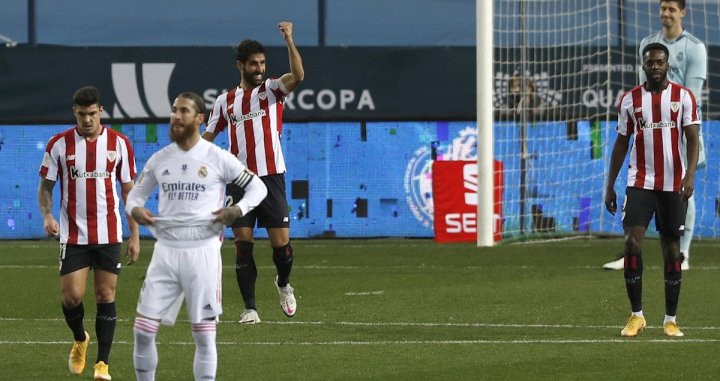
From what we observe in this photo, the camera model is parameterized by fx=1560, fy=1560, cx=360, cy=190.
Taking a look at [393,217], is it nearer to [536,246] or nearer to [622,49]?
[536,246]

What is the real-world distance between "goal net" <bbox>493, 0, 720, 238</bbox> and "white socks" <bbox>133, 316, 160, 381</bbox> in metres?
12.2

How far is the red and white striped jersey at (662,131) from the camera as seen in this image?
10633 mm

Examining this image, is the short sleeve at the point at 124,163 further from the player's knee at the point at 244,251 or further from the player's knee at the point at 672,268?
the player's knee at the point at 672,268

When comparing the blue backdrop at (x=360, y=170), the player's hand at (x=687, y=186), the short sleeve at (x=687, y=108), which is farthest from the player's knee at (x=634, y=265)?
the blue backdrop at (x=360, y=170)

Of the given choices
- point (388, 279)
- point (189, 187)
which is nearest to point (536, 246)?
point (388, 279)

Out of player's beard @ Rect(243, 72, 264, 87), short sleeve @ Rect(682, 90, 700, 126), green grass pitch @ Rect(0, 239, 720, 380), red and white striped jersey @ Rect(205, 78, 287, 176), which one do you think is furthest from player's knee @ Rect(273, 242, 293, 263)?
short sleeve @ Rect(682, 90, 700, 126)

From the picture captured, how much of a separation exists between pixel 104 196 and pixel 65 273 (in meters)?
0.51

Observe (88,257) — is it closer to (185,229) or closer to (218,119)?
(185,229)

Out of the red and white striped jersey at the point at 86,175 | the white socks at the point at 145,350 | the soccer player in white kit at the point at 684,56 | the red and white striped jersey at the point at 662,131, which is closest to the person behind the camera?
the white socks at the point at 145,350

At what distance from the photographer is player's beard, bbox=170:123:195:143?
7.77m

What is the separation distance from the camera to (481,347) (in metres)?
9.91

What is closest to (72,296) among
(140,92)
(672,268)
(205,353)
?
(205,353)

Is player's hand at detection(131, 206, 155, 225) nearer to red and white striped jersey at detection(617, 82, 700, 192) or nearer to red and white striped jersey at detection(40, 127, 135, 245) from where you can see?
red and white striped jersey at detection(40, 127, 135, 245)

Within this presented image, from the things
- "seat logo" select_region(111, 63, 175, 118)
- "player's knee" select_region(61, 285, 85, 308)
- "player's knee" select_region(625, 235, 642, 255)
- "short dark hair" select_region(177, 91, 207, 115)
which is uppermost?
"seat logo" select_region(111, 63, 175, 118)
